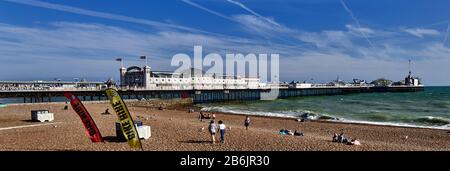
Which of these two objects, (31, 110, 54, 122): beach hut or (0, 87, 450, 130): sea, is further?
(0, 87, 450, 130): sea

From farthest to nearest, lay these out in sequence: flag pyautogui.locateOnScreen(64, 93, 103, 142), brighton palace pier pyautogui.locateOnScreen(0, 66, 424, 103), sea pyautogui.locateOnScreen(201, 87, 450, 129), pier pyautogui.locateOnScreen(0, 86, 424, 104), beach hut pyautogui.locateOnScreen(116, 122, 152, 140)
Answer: brighton palace pier pyautogui.locateOnScreen(0, 66, 424, 103), pier pyautogui.locateOnScreen(0, 86, 424, 104), sea pyautogui.locateOnScreen(201, 87, 450, 129), beach hut pyautogui.locateOnScreen(116, 122, 152, 140), flag pyautogui.locateOnScreen(64, 93, 103, 142)

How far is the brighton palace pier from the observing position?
4897 centimetres

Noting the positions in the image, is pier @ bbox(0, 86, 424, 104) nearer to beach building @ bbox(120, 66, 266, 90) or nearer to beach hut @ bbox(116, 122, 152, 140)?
beach building @ bbox(120, 66, 266, 90)

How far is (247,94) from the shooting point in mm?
78938

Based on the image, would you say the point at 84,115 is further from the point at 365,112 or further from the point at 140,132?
the point at 365,112

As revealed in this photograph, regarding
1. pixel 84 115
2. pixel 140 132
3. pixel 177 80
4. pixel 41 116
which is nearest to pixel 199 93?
pixel 177 80

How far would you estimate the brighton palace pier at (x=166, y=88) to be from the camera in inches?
1928

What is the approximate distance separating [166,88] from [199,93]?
7415 mm

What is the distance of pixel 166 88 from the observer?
61.3m

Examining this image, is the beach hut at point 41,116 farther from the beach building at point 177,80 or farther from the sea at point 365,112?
the beach building at point 177,80

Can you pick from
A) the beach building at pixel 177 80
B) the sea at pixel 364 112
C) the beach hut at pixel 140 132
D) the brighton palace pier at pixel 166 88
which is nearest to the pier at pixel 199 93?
the brighton palace pier at pixel 166 88

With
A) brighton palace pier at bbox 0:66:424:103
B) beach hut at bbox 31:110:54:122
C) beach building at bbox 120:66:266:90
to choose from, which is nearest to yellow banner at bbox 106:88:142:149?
beach hut at bbox 31:110:54:122
